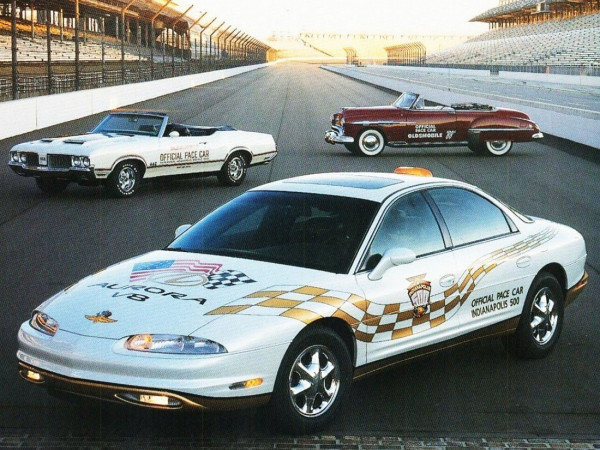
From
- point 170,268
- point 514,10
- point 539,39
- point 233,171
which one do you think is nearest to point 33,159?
point 233,171

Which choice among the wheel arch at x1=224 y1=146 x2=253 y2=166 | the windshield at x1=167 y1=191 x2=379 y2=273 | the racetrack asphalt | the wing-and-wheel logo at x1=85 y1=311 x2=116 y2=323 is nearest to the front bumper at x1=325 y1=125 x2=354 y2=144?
the racetrack asphalt

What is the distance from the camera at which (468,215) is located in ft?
21.2

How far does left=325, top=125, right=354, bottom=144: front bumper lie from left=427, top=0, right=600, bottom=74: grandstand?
168 feet

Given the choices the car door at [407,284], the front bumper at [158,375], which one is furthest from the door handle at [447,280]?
the front bumper at [158,375]

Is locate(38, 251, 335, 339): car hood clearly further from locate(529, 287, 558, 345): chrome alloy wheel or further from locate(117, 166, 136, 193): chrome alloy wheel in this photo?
locate(117, 166, 136, 193): chrome alloy wheel

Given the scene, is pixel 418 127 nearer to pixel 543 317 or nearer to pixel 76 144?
pixel 76 144

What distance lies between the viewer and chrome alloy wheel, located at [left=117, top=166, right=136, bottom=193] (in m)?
14.9

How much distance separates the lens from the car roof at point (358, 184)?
615cm

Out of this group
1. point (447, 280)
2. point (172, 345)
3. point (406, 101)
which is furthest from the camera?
point (406, 101)

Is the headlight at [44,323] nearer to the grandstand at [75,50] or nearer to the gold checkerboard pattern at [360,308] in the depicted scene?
the gold checkerboard pattern at [360,308]

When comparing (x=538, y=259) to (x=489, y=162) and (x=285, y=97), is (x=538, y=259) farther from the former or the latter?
(x=285, y=97)

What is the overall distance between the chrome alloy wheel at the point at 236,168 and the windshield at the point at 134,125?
155 centimetres

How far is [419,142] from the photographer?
2253 centimetres

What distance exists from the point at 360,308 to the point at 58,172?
978cm
